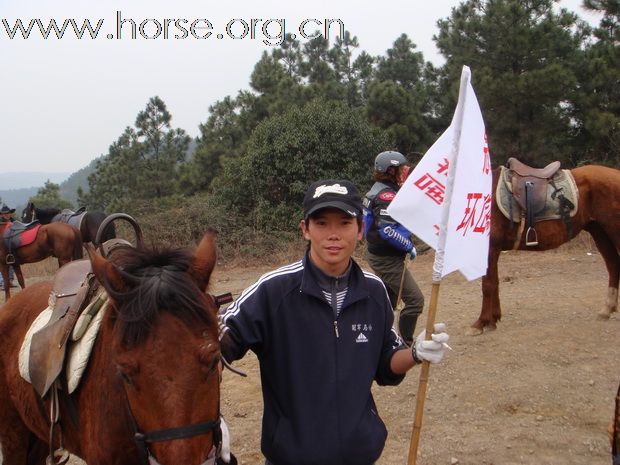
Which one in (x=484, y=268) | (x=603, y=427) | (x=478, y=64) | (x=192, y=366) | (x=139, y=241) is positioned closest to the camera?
(x=192, y=366)

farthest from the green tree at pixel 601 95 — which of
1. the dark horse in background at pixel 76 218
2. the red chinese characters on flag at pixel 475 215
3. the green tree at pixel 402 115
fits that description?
the red chinese characters on flag at pixel 475 215

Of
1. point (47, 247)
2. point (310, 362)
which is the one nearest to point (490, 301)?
point (310, 362)

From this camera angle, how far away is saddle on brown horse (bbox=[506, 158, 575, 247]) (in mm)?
6199

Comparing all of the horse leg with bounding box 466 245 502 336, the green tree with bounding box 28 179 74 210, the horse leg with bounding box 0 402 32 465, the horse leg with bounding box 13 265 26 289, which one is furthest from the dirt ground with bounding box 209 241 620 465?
the green tree with bounding box 28 179 74 210

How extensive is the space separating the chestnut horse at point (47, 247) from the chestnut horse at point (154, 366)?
33.2 feet

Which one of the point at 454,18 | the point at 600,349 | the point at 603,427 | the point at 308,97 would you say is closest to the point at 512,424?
the point at 603,427

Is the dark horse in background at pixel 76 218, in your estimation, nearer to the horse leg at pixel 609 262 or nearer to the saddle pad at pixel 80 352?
the horse leg at pixel 609 262

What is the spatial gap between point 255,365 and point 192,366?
187 inches

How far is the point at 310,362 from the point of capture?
6.57 ft

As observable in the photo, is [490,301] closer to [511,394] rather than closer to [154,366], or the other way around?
[511,394]

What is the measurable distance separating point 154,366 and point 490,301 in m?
5.39

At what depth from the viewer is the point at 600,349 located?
18.4 feet

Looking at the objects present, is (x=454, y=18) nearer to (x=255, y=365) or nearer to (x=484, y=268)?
(x=255, y=365)

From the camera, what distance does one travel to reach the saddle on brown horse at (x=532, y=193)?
20.3ft
